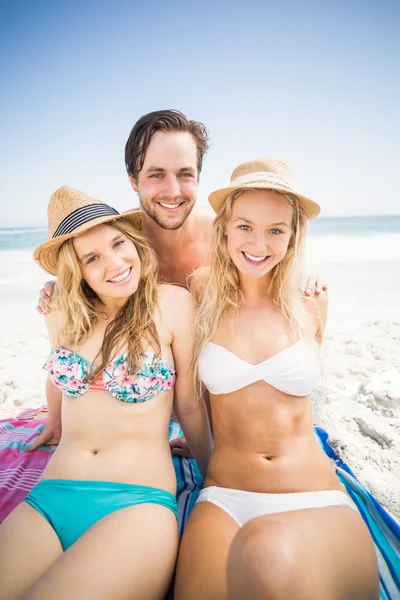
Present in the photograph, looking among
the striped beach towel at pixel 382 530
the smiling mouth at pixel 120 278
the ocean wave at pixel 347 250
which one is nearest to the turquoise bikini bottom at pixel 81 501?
the smiling mouth at pixel 120 278

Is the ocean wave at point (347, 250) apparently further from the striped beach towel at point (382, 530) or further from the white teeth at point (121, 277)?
the white teeth at point (121, 277)

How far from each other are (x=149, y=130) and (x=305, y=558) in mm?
3331

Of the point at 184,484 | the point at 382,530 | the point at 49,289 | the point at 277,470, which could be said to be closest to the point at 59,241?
the point at 49,289

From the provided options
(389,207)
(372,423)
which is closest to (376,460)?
(372,423)

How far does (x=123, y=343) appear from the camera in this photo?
7.57 ft

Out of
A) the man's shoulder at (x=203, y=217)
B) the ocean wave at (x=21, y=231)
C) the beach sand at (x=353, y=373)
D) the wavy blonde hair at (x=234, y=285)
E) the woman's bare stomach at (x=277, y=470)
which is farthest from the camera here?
the ocean wave at (x=21, y=231)

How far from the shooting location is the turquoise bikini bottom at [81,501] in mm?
1883

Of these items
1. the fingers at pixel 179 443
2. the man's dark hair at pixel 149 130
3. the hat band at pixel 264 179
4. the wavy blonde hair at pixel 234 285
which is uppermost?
the man's dark hair at pixel 149 130

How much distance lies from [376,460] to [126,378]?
220 centimetres

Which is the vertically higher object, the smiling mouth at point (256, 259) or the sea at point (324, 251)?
the smiling mouth at point (256, 259)

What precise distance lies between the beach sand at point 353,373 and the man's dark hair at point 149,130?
2.53m

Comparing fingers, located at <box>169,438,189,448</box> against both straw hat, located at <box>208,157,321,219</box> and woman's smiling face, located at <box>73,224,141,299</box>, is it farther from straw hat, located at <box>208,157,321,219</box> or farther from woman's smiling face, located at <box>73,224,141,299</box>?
straw hat, located at <box>208,157,321,219</box>

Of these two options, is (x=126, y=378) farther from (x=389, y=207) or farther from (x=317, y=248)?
(x=389, y=207)

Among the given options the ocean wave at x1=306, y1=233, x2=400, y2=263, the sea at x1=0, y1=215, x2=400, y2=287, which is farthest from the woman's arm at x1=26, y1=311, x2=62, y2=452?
the ocean wave at x1=306, y1=233, x2=400, y2=263
